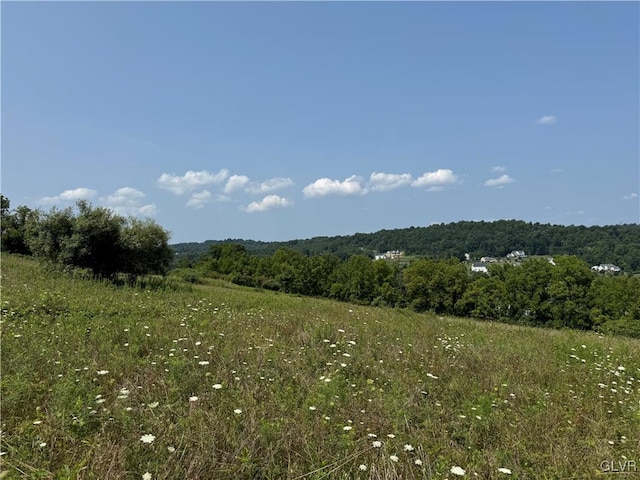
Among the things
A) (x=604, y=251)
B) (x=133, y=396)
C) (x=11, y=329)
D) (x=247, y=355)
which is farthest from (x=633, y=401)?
(x=604, y=251)

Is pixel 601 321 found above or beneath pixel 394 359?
beneath

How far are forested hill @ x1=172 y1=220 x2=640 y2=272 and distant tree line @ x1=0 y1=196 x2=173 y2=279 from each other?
8462cm

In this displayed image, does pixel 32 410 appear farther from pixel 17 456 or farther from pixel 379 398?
pixel 379 398

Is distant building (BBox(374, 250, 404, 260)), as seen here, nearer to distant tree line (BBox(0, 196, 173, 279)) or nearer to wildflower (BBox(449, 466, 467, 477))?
distant tree line (BBox(0, 196, 173, 279))

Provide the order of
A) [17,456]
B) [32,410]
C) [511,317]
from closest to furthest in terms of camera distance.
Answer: [17,456], [32,410], [511,317]

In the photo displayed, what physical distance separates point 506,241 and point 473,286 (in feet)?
224

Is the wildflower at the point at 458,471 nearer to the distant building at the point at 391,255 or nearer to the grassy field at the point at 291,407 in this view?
the grassy field at the point at 291,407

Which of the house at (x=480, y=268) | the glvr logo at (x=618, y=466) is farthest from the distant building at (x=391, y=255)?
the glvr logo at (x=618, y=466)

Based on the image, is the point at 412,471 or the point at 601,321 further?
the point at 601,321

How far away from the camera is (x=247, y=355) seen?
6.09 m

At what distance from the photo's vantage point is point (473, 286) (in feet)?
179

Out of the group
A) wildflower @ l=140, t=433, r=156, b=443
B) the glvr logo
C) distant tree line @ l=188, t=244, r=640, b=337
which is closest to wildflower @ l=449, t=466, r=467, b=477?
the glvr logo

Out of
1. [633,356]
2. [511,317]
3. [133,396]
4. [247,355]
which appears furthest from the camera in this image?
[511,317]

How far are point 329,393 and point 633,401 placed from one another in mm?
4197
